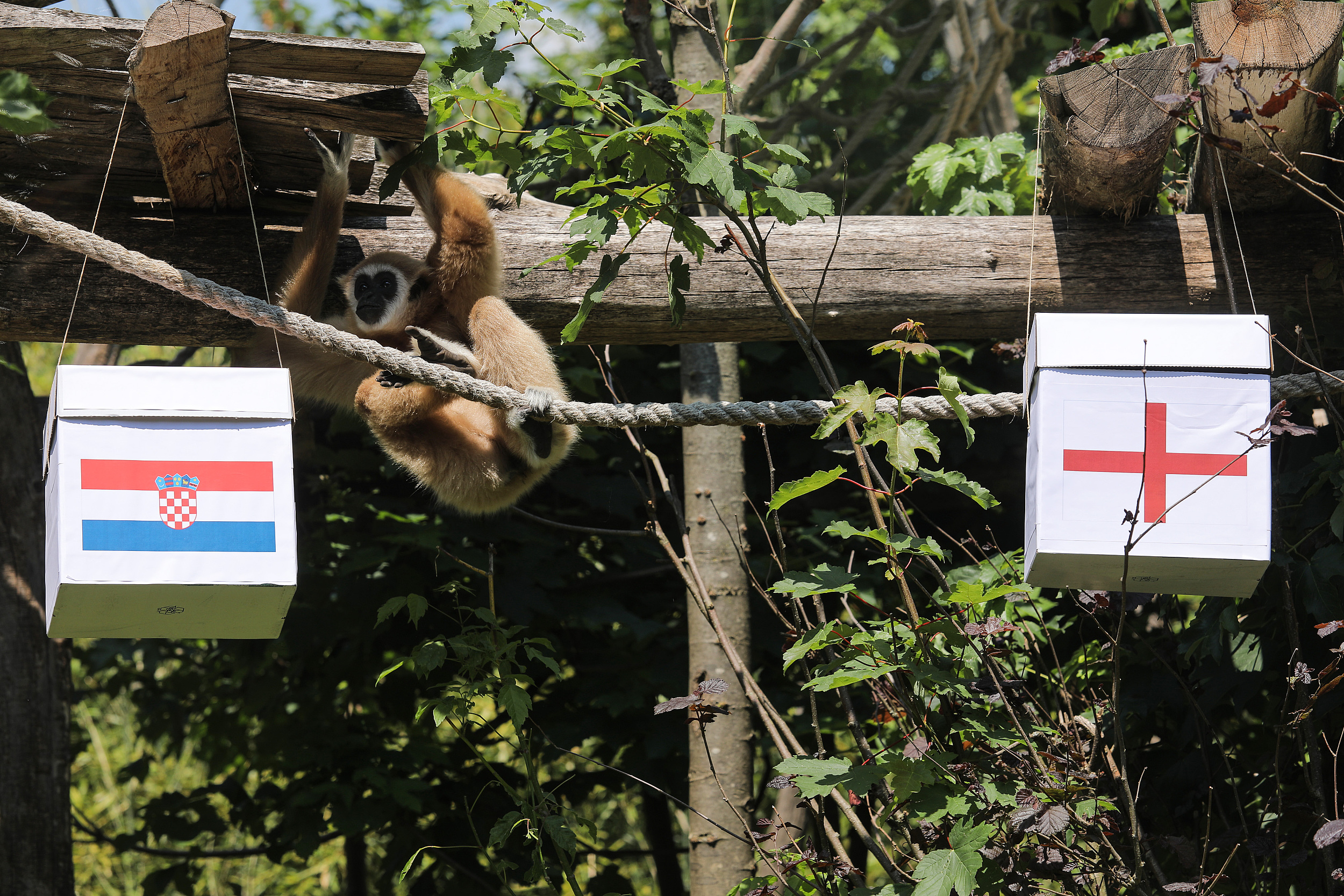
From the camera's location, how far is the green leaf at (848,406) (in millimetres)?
2318

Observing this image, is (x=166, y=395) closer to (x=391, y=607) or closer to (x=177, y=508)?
(x=177, y=508)

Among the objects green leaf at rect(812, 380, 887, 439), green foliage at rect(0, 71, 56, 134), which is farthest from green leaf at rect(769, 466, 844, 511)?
green foliage at rect(0, 71, 56, 134)

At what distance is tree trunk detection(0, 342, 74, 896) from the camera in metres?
4.08

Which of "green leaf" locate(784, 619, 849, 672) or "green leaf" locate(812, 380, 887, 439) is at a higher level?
"green leaf" locate(812, 380, 887, 439)

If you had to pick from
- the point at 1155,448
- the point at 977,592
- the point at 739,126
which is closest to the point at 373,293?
the point at 739,126

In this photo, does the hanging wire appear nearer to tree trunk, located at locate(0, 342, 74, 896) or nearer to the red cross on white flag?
tree trunk, located at locate(0, 342, 74, 896)

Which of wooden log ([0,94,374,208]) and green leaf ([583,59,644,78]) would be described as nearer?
green leaf ([583,59,644,78])

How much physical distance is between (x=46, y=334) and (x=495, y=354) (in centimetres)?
127

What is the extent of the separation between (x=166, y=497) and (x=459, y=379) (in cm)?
83

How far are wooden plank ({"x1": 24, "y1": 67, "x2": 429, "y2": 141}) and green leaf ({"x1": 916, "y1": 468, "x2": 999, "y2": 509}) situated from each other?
1.60 m

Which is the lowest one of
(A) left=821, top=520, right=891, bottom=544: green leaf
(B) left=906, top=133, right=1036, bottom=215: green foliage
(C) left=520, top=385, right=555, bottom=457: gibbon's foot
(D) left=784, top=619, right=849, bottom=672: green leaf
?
(D) left=784, top=619, right=849, bottom=672: green leaf

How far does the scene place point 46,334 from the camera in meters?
3.08

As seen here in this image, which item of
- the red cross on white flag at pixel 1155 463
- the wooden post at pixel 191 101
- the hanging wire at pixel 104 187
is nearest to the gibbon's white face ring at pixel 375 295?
the wooden post at pixel 191 101

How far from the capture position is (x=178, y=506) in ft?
6.54
